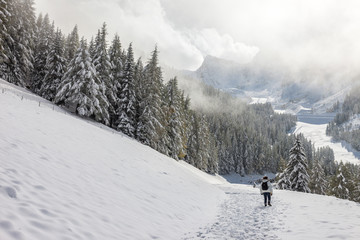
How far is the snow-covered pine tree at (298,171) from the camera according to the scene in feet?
115

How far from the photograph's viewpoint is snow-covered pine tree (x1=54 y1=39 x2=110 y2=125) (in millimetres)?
28938

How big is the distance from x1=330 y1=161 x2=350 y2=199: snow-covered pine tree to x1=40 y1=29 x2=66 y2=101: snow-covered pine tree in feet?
169

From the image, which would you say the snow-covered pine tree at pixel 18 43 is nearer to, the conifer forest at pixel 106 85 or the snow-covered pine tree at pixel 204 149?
the conifer forest at pixel 106 85

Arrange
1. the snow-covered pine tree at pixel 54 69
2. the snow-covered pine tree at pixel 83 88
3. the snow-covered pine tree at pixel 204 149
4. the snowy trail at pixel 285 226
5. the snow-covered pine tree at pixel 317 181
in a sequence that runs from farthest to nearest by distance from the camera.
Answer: the snow-covered pine tree at pixel 204 149 < the snow-covered pine tree at pixel 317 181 < the snow-covered pine tree at pixel 54 69 < the snow-covered pine tree at pixel 83 88 < the snowy trail at pixel 285 226

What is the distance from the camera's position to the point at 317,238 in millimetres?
7992

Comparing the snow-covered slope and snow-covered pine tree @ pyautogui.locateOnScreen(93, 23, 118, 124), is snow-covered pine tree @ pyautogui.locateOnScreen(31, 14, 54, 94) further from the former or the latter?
the snow-covered slope

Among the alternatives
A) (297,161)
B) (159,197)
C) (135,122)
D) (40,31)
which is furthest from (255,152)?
(159,197)

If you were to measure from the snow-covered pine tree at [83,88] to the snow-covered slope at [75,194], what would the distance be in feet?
49.1

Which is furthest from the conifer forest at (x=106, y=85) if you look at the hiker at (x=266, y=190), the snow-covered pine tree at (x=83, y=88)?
the hiker at (x=266, y=190)

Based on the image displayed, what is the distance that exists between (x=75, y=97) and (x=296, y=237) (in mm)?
28320

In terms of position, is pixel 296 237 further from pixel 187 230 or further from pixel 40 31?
pixel 40 31

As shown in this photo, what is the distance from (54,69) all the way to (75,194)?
118ft

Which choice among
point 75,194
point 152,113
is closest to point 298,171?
point 152,113

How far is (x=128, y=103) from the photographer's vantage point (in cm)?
3450
